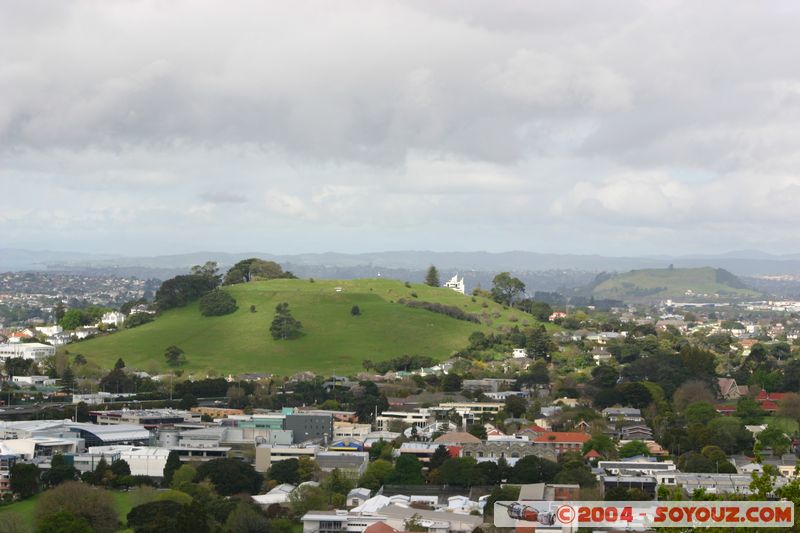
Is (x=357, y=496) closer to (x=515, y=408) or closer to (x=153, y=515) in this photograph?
(x=153, y=515)

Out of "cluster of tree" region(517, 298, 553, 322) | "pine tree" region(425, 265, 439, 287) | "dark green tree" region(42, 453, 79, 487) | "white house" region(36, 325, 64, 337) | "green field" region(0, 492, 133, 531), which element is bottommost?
"green field" region(0, 492, 133, 531)

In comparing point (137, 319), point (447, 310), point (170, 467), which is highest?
point (447, 310)

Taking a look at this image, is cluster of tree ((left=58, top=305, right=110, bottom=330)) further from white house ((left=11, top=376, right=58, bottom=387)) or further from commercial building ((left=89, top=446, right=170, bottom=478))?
commercial building ((left=89, top=446, right=170, bottom=478))

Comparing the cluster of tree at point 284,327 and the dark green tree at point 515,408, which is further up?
the cluster of tree at point 284,327

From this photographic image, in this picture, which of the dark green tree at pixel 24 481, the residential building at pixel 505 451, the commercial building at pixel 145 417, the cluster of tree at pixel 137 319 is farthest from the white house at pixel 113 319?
the dark green tree at pixel 24 481

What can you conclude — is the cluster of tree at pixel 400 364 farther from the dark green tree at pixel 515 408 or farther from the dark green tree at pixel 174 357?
the dark green tree at pixel 515 408

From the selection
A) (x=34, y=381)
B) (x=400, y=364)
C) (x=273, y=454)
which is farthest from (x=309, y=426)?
(x=34, y=381)

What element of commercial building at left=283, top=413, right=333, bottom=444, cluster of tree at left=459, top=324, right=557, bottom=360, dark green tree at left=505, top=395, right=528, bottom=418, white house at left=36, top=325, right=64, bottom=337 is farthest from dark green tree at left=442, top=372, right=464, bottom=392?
white house at left=36, top=325, right=64, bottom=337
